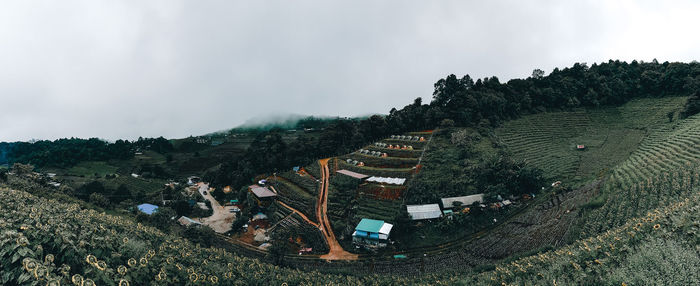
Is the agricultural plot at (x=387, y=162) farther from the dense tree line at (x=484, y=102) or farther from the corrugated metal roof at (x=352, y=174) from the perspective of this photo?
the dense tree line at (x=484, y=102)

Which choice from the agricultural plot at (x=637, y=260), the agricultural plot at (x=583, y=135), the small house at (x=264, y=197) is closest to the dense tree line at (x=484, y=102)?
the agricultural plot at (x=583, y=135)

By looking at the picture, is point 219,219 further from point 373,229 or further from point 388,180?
point 388,180

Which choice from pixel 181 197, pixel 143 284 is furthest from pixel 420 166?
pixel 181 197

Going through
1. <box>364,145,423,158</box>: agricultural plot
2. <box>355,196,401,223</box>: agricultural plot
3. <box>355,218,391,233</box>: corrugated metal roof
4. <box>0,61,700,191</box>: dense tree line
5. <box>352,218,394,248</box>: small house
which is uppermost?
<box>0,61,700,191</box>: dense tree line

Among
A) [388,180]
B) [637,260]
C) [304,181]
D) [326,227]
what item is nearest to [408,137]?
[388,180]

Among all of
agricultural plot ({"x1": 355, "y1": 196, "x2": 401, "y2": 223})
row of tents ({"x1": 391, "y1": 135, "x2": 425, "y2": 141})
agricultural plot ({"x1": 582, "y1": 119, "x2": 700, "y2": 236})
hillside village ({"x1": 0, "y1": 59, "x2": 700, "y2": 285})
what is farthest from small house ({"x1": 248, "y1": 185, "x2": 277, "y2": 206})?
agricultural plot ({"x1": 582, "y1": 119, "x2": 700, "y2": 236})

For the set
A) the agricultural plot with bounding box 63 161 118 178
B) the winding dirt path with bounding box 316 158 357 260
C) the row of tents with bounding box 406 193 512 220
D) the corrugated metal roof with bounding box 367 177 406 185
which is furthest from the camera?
the agricultural plot with bounding box 63 161 118 178

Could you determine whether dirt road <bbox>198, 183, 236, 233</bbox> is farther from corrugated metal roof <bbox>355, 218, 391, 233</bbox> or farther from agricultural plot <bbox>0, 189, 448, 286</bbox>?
agricultural plot <bbox>0, 189, 448, 286</bbox>
